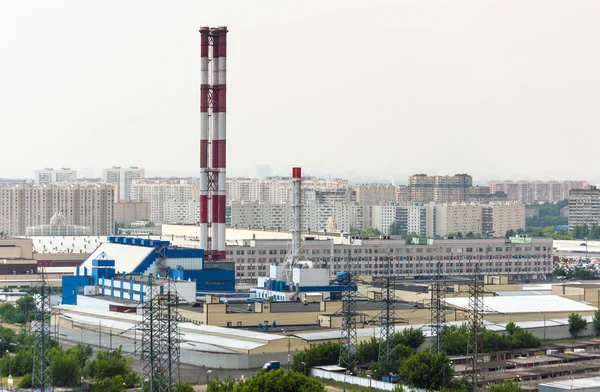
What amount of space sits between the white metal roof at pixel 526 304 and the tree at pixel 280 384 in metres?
14.2

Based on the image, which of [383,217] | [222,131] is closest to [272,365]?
[222,131]

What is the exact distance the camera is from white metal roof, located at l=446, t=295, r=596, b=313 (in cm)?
3594

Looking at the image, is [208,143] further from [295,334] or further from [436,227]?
[436,227]

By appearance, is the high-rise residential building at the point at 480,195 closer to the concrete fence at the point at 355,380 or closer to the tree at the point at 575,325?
the tree at the point at 575,325

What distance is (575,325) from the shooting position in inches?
1353

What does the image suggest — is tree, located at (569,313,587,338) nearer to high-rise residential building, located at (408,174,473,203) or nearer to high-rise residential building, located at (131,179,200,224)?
high-rise residential building, located at (131,179,200,224)

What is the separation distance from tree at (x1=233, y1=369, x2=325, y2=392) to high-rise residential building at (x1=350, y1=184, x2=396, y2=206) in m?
92.8

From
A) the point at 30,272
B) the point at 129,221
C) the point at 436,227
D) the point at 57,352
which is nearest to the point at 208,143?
the point at 30,272

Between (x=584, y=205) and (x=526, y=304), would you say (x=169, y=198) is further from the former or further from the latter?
(x=526, y=304)

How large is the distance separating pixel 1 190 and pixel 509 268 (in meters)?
43.7

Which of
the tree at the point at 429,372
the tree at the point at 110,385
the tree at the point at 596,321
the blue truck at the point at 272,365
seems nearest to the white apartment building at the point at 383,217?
the tree at the point at 596,321

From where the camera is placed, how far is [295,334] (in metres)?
30.6

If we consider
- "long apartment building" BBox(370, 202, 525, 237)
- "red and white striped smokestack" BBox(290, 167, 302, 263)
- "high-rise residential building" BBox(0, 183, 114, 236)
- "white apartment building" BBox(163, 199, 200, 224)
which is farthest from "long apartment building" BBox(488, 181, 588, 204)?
"red and white striped smokestack" BBox(290, 167, 302, 263)

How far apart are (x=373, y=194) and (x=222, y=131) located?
75400 mm
